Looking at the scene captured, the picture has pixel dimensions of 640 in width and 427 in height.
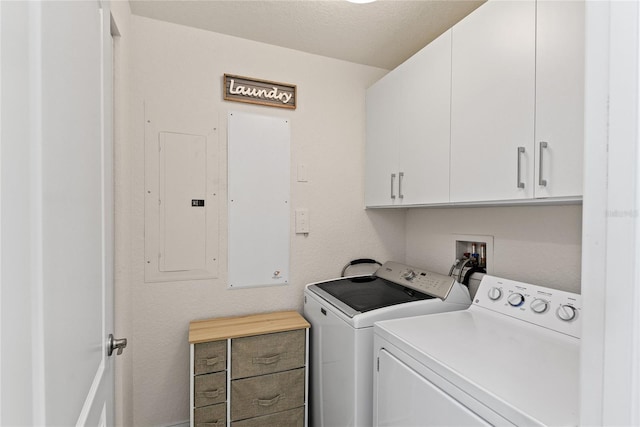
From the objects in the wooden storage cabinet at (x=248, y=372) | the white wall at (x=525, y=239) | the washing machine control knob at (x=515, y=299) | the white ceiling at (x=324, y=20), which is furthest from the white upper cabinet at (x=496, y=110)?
the wooden storage cabinet at (x=248, y=372)

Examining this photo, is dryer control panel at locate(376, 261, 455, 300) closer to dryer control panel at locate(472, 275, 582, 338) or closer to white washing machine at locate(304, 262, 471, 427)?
white washing machine at locate(304, 262, 471, 427)

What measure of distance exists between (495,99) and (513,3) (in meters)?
0.36

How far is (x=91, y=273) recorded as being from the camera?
29.4 inches

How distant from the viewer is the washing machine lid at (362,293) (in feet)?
5.36

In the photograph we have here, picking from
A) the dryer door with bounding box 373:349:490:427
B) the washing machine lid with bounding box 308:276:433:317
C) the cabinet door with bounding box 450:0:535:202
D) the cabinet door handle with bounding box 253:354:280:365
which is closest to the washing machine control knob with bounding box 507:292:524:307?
the washing machine lid with bounding box 308:276:433:317

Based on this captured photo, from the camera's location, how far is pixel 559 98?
3.54ft

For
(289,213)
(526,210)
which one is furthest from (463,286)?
(289,213)

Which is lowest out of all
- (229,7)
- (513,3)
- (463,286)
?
(463,286)

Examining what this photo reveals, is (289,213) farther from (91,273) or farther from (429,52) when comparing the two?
(91,273)

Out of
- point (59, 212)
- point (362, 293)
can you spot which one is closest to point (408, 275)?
point (362, 293)

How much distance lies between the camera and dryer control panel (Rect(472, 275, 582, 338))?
4.07 ft

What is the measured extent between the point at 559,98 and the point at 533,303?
86 centimetres

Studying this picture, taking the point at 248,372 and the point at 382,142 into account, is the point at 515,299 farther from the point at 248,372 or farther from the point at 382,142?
the point at 248,372

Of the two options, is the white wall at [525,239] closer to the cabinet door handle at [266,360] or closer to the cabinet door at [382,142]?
the cabinet door at [382,142]
